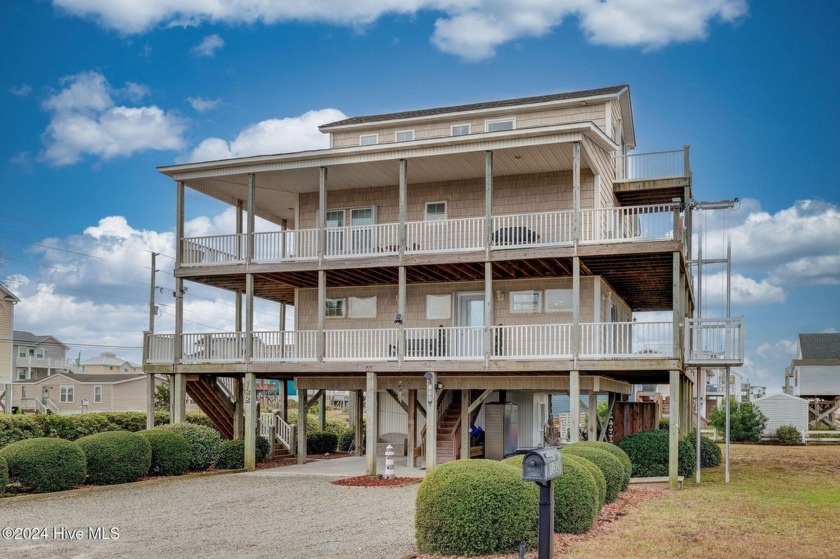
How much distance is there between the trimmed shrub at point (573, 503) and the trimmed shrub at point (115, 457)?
39.0 ft

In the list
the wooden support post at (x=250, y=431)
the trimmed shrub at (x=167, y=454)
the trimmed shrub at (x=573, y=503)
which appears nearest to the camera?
the trimmed shrub at (x=573, y=503)

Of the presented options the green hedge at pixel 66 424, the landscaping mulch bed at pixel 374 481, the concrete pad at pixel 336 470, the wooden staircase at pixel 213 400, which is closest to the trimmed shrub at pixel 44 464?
the concrete pad at pixel 336 470

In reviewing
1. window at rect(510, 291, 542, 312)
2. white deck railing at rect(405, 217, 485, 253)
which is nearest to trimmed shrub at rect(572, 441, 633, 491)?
window at rect(510, 291, 542, 312)

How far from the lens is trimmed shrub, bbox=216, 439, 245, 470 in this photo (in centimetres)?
2519

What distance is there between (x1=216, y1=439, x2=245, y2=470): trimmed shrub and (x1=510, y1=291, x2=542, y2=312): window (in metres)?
9.21

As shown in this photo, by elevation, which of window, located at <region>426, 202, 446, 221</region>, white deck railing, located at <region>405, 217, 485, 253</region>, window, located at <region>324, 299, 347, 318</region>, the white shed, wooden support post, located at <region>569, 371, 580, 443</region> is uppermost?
window, located at <region>426, 202, 446, 221</region>

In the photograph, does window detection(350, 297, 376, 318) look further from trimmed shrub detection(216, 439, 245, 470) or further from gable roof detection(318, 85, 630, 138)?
gable roof detection(318, 85, 630, 138)

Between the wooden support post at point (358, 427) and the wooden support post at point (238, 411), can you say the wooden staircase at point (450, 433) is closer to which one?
the wooden support post at point (358, 427)

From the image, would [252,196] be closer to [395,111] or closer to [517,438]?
[395,111]

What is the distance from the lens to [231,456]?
2533cm

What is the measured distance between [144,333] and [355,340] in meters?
7.21

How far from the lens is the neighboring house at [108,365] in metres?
102

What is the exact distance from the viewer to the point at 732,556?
38.7 ft

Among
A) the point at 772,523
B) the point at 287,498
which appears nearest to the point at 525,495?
the point at 772,523
